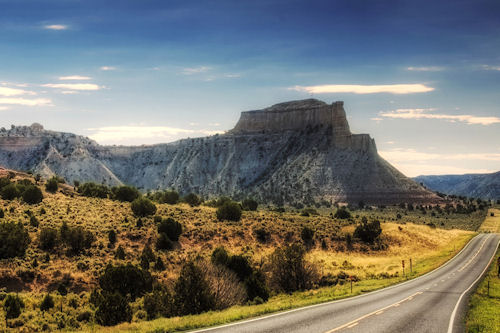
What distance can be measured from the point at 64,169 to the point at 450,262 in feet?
466

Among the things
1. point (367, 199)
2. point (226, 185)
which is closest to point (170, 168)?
point (226, 185)

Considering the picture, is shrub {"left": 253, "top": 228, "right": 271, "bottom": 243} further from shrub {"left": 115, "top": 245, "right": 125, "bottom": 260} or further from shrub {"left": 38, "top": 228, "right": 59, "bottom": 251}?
shrub {"left": 38, "top": 228, "right": 59, "bottom": 251}

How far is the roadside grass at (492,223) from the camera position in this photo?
285 feet

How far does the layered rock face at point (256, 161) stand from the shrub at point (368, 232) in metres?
59.8

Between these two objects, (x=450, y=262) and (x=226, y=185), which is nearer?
(x=450, y=262)

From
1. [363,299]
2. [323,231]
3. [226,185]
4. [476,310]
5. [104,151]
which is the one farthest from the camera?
[104,151]

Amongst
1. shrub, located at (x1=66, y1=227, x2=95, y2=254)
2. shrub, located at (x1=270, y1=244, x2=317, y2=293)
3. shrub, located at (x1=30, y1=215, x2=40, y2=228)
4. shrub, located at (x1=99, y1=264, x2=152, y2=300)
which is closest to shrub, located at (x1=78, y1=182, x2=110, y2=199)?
shrub, located at (x1=30, y1=215, x2=40, y2=228)

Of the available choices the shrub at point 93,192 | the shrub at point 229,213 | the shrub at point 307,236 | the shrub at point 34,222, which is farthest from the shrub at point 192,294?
the shrub at point 93,192

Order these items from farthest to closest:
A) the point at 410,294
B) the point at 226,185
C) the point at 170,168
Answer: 1. the point at 170,168
2. the point at 226,185
3. the point at 410,294

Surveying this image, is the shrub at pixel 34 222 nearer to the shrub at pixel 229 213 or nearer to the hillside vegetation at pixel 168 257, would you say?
the hillside vegetation at pixel 168 257

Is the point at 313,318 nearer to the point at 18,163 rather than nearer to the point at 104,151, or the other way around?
the point at 18,163

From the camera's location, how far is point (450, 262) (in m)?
45.5

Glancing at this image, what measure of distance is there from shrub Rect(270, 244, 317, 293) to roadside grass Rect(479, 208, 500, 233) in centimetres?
6351

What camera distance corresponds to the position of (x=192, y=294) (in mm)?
23719
